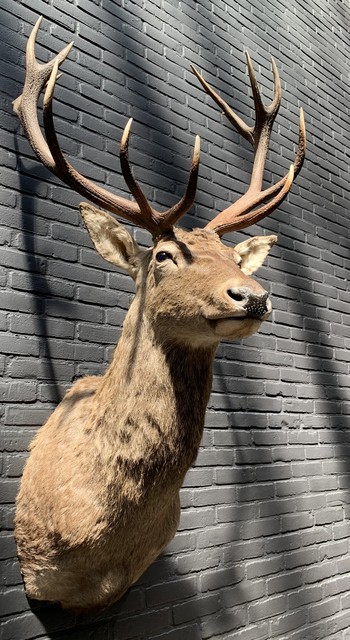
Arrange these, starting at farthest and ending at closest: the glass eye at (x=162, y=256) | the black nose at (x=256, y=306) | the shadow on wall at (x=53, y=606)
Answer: the shadow on wall at (x=53, y=606)
the glass eye at (x=162, y=256)
the black nose at (x=256, y=306)

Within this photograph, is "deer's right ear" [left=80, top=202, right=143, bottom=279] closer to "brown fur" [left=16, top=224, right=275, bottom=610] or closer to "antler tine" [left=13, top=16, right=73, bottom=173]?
"brown fur" [left=16, top=224, right=275, bottom=610]

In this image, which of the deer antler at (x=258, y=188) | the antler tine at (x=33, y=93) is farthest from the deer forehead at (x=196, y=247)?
the antler tine at (x=33, y=93)

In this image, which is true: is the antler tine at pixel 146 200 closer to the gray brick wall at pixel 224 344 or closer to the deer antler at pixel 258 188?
the deer antler at pixel 258 188

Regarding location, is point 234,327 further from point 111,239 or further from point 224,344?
point 224,344

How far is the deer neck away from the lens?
144 cm

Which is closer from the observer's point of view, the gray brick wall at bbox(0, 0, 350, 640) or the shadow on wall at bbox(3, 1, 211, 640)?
the shadow on wall at bbox(3, 1, 211, 640)

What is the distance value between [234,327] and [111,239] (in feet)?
1.80

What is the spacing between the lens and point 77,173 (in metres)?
1.56

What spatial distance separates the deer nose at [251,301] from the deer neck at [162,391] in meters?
0.23

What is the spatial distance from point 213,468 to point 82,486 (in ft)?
3.08

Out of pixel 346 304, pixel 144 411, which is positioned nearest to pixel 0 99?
pixel 144 411

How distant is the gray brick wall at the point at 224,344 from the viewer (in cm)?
187

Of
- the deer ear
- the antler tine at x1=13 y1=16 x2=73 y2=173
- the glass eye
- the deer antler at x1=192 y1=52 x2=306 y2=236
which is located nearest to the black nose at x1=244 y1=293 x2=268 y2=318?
the glass eye

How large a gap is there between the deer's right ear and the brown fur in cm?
1
